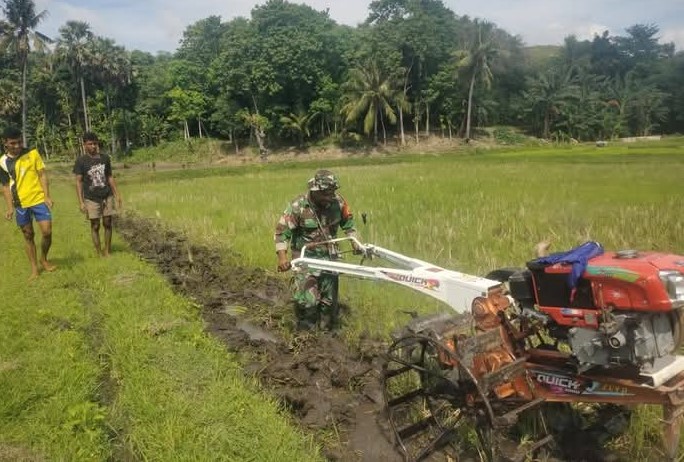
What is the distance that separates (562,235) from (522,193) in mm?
5235

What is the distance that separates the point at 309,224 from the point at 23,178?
177 inches

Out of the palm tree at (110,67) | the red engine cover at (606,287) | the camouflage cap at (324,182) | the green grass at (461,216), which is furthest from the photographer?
the palm tree at (110,67)

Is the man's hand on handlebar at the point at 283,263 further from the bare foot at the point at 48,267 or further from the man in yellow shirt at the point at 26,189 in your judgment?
the bare foot at the point at 48,267

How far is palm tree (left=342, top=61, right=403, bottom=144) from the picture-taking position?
4206 centimetres

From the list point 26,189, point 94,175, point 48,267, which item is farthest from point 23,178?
point 48,267

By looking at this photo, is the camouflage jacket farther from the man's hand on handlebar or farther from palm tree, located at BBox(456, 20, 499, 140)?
palm tree, located at BBox(456, 20, 499, 140)

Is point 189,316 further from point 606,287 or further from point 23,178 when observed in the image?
point 606,287

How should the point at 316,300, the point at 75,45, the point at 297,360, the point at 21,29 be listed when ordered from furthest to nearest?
the point at 75,45
the point at 21,29
the point at 316,300
the point at 297,360

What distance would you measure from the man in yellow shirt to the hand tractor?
5711mm

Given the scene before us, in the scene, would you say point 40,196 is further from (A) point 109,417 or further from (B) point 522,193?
(B) point 522,193

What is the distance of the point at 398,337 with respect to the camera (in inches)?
128

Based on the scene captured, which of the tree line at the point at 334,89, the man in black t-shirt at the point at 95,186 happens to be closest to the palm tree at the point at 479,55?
the tree line at the point at 334,89

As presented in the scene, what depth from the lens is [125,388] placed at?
13.2ft

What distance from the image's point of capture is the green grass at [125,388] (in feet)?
11.0
